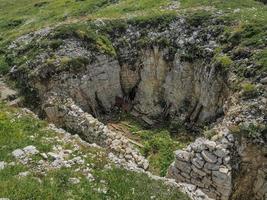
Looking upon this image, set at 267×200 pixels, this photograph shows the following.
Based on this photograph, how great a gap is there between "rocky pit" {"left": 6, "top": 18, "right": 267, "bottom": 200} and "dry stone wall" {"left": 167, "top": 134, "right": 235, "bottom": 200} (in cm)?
336

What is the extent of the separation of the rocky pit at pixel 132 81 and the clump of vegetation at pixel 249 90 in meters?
0.74

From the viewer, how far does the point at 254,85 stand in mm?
26547

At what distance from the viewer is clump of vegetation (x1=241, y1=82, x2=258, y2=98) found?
25938mm

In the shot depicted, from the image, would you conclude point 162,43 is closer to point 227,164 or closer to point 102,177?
point 227,164

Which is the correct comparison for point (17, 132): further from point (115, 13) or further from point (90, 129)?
point (115, 13)

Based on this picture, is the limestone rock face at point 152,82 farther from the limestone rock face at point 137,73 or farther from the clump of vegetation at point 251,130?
the clump of vegetation at point 251,130

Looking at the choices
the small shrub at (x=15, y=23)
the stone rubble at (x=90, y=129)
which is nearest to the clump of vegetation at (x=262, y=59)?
the stone rubble at (x=90, y=129)

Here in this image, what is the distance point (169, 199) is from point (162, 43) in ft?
58.9

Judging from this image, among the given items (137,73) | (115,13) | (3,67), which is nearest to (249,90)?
(137,73)

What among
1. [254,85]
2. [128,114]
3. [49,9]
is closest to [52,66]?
[128,114]

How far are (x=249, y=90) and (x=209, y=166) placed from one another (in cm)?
617

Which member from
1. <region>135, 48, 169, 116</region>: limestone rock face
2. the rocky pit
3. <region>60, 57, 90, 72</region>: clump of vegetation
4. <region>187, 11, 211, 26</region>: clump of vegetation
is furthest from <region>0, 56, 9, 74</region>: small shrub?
<region>187, 11, 211, 26</region>: clump of vegetation

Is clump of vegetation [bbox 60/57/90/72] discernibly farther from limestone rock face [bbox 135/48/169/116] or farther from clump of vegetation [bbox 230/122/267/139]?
clump of vegetation [bbox 230/122/267/139]

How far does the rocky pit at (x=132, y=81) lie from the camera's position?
30.0m
